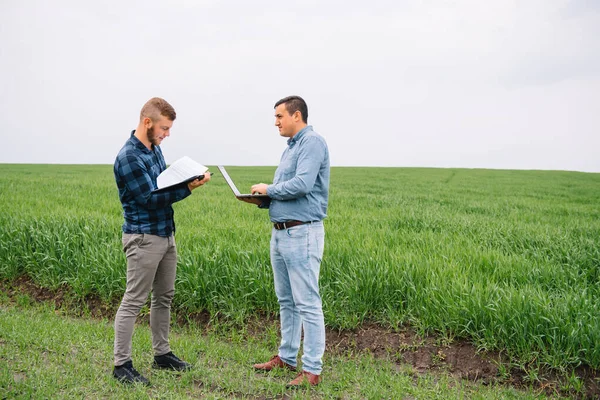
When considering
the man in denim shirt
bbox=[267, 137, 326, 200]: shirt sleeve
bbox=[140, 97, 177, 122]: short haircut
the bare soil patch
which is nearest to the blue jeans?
the man in denim shirt

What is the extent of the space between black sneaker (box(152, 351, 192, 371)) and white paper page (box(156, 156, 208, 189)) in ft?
5.65

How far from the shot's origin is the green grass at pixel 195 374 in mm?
4078

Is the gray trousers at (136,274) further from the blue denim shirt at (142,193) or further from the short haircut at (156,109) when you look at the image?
the short haircut at (156,109)

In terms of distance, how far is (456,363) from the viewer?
4.89m

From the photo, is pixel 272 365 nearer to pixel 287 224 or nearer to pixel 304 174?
pixel 287 224

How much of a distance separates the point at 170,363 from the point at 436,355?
2747 millimetres

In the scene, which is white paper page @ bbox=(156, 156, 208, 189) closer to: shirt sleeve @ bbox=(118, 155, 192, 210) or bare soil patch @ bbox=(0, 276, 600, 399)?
shirt sleeve @ bbox=(118, 155, 192, 210)

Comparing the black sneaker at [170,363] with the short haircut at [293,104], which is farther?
the black sneaker at [170,363]

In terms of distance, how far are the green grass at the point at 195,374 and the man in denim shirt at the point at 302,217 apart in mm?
394

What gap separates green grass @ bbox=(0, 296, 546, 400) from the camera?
4.08 m

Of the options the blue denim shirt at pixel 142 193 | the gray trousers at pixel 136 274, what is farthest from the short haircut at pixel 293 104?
the gray trousers at pixel 136 274

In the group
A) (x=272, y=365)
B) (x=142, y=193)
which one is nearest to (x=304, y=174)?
(x=142, y=193)

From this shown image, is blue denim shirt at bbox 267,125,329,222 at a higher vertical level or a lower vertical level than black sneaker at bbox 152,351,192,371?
higher

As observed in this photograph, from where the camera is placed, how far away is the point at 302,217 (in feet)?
13.2
